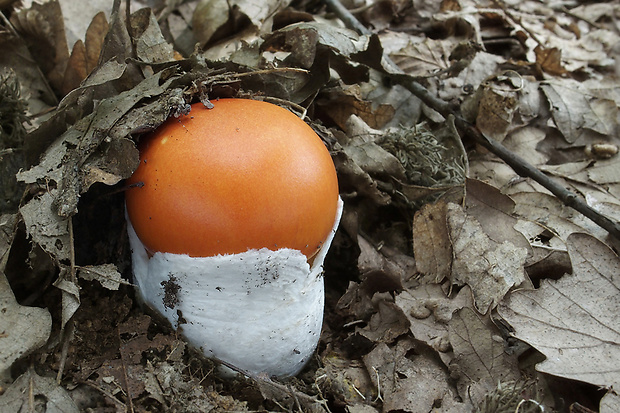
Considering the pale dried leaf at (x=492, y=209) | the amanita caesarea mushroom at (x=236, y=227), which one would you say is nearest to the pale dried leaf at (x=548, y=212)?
the pale dried leaf at (x=492, y=209)

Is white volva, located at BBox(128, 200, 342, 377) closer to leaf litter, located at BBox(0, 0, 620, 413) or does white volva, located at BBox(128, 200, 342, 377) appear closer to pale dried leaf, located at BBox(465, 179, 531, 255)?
leaf litter, located at BBox(0, 0, 620, 413)

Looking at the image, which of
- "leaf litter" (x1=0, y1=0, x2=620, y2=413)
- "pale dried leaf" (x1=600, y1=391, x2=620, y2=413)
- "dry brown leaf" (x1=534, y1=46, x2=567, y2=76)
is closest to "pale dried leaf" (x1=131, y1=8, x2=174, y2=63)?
"leaf litter" (x1=0, y1=0, x2=620, y2=413)

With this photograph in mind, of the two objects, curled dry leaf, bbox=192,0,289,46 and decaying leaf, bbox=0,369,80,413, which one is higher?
curled dry leaf, bbox=192,0,289,46

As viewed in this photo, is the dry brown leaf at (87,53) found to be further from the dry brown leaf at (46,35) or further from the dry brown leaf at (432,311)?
the dry brown leaf at (432,311)

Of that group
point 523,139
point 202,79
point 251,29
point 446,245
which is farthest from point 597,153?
point 202,79

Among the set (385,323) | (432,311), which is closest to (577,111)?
(432,311)

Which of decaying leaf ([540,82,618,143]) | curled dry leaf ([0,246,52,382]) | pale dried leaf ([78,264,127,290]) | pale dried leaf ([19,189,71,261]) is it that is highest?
pale dried leaf ([19,189,71,261])

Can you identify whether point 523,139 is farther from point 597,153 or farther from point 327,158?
point 327,158
